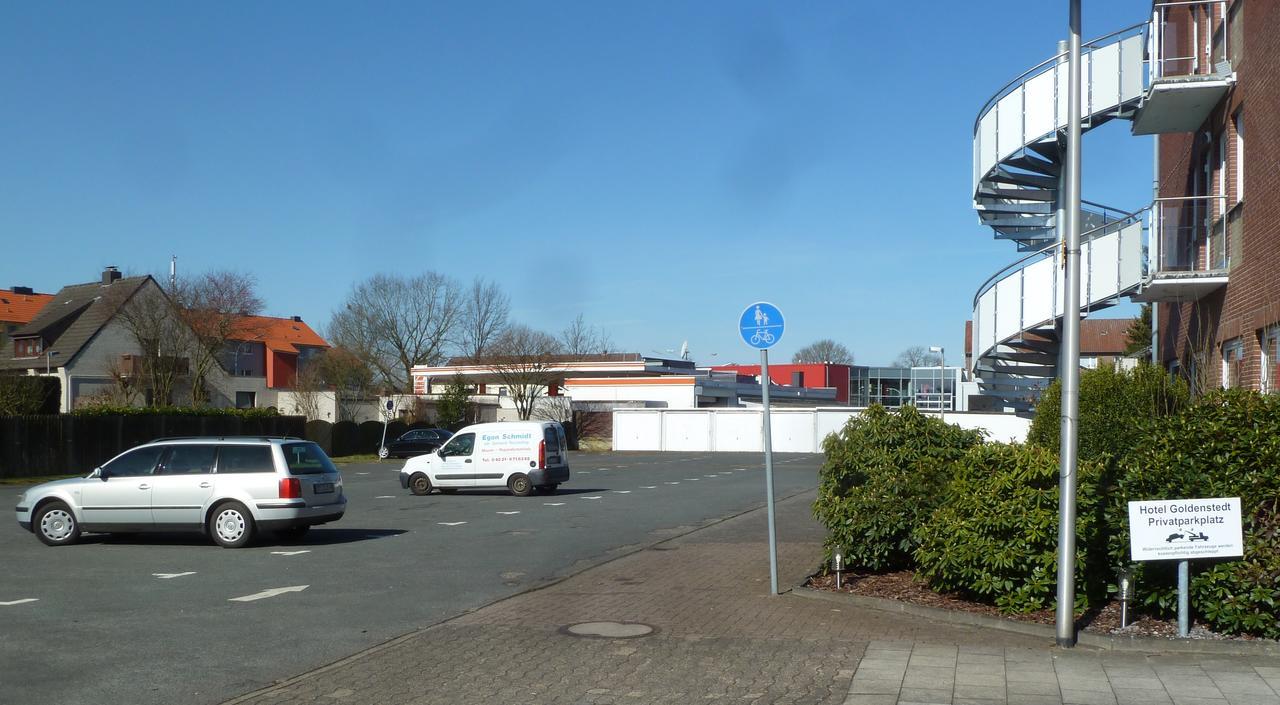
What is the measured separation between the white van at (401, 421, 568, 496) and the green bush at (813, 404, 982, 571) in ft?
48.7

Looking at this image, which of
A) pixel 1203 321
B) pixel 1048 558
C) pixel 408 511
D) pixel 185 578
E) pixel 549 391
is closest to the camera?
pixel 1048 558

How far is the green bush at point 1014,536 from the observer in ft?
30.5

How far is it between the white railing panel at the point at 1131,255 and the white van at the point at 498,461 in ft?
45.0

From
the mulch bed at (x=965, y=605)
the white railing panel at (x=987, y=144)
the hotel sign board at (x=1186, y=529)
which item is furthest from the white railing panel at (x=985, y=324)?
the hotel sign board at (x=1186, y=529)

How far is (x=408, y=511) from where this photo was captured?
891 inches

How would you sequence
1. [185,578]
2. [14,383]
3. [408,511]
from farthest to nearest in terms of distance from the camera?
1. [14,383]
2. [408,511]
3. [185,578]

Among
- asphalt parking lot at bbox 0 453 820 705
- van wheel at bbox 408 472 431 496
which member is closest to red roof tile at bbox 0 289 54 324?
van wheel at bbox 408 472 431 496

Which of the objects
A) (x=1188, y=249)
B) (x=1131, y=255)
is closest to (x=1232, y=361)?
(x=1188, y=249)

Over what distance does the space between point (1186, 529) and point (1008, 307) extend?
41.4 feet

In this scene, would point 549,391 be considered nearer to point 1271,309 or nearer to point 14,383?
point 14,383

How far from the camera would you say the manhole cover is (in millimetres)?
9438

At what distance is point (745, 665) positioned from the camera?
8.23 m

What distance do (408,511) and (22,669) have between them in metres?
14.6

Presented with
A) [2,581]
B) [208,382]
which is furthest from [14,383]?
[2,581]
